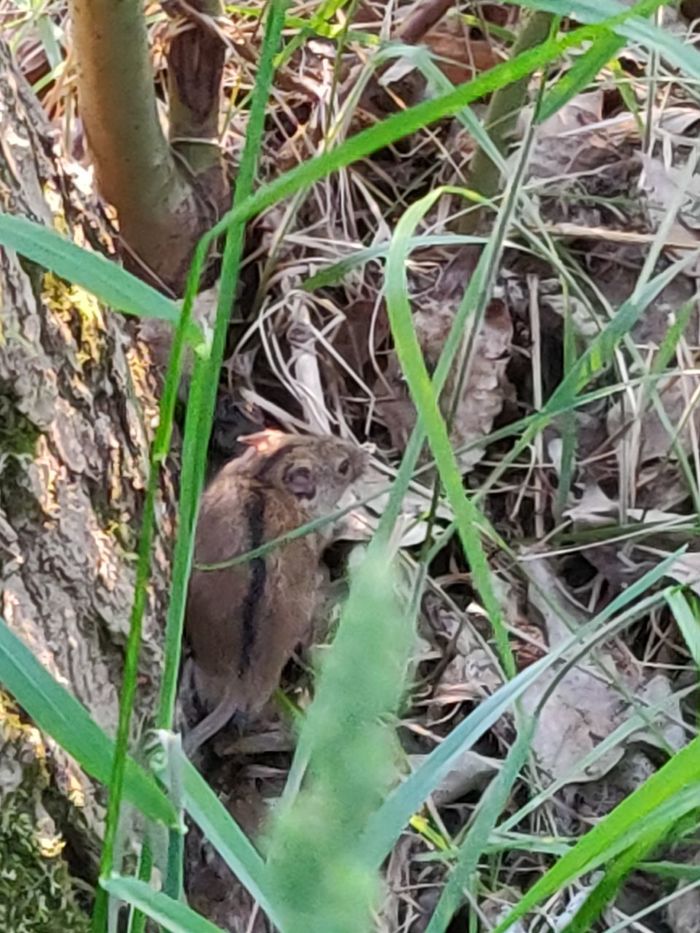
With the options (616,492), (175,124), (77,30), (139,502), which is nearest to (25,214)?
(139,502)

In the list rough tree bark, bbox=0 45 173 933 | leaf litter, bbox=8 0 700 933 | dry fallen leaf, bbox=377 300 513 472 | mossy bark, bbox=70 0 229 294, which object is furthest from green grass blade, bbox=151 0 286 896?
dry fallen leaf, bbox=377 300 513 472

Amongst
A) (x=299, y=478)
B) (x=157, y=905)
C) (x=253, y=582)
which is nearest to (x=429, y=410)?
(x=157, y=905)

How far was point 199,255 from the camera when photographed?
57cm

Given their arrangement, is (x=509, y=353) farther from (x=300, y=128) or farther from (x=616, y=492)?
(x=300, y=128)

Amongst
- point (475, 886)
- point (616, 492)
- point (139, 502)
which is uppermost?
point (139, 502)

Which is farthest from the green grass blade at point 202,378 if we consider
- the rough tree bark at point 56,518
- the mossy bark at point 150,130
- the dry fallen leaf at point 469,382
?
the dry fallen leaf at point 469,382

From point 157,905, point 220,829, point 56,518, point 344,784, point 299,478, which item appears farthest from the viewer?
point 299,478

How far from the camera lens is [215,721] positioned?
4.86 ft

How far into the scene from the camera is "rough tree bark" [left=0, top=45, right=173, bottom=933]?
103 centimetres

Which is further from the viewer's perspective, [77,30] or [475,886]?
[77,30]

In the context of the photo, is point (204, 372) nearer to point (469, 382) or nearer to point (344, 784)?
point (344, 784)

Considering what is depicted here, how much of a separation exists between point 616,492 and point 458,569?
0.88 feet

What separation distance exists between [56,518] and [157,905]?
633 millimetres

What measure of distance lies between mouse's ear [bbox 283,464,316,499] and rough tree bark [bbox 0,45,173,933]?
0.97 feet
